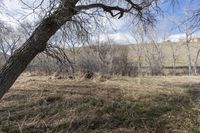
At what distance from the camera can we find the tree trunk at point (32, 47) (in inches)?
221

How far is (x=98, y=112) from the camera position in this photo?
8141 mm

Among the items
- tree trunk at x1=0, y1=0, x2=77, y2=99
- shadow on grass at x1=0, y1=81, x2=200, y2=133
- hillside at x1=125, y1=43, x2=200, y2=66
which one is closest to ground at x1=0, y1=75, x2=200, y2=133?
shadow on grass at x1=0, y1=81, x2=200, y2=133

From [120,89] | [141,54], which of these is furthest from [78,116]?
[141,54]

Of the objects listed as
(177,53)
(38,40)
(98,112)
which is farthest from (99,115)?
(177,53)

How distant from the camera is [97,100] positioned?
9.18 metres

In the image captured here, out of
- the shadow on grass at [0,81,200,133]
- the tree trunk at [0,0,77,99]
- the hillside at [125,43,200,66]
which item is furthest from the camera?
the hillside at [125,43,200,66]

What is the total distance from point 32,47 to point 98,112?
2953 millimetres

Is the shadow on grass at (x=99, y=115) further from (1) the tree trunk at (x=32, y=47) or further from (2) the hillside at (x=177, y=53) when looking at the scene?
(2) the hillside at (x=177, y=53)

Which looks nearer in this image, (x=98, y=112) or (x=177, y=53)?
(x=98, y=112)

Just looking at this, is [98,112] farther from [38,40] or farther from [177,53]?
[177,53]

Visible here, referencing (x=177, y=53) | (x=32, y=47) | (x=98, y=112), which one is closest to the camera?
(x=32, y=47)

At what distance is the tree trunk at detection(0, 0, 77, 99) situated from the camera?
5.62 m

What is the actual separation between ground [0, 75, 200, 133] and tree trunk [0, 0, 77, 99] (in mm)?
1711

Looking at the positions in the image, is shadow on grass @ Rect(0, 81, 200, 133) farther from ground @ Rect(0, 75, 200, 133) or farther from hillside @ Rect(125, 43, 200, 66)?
hillside @ Rect(125, 43, 200, 66)
